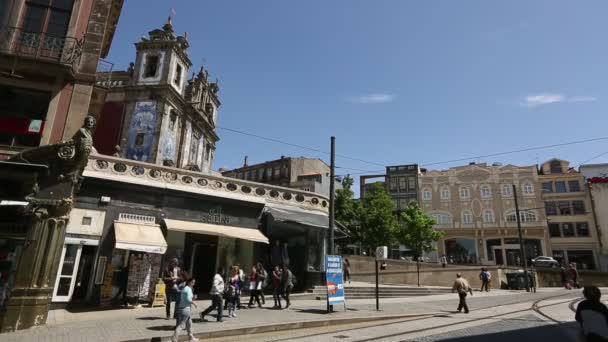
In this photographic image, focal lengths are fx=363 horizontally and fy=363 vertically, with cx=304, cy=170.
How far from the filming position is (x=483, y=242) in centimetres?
4925

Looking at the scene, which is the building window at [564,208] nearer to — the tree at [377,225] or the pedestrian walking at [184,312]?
the tree at [377,225]

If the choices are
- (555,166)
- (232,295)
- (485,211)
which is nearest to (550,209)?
(555,166)

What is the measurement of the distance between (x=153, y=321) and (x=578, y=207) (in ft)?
178

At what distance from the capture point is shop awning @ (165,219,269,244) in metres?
15.2

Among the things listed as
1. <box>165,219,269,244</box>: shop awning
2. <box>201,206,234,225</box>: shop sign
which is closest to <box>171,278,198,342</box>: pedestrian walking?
<box>165,219,269,244</box>: shop awning

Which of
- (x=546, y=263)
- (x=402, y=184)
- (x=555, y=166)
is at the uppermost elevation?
(x=555, y=166)

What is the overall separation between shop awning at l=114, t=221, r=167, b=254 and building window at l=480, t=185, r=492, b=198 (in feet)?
156

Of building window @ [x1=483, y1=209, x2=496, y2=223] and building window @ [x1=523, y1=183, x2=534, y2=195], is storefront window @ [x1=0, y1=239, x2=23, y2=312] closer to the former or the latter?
building window @ [x1=483, y1=209, x2=496, y2=223]

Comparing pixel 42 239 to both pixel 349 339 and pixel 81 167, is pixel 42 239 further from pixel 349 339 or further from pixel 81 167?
pixel 349 339

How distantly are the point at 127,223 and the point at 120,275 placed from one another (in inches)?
80.4

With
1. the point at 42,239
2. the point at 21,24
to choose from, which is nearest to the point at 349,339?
the point at 42,239

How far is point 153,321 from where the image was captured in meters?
10.7

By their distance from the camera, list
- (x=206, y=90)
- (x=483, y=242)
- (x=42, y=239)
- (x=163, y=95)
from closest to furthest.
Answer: (x=42, y=239) < (x=163, y=95) < (x=206, y=90) < (x=483, y=242)

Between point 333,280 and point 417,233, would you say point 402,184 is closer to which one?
point 417,233
